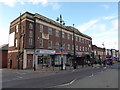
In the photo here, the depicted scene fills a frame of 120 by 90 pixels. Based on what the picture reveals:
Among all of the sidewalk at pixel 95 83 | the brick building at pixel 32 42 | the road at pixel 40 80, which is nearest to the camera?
the sidewalk at pixel 95 83

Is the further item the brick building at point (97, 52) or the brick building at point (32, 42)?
the brick building at point (97, 52)

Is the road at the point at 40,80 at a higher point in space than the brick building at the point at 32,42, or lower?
lower

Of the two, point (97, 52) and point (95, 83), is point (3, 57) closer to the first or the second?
point (95, 83)

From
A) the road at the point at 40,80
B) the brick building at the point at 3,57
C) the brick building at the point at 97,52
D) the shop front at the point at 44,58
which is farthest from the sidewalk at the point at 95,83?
the brick building at the point at 97,52

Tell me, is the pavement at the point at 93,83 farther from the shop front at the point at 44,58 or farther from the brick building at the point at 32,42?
the shop front at the point at 44,58

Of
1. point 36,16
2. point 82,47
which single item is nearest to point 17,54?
Result: point 36,16


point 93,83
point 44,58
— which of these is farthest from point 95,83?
Result: point 44,58

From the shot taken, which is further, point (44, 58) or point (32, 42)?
point (44, 58)

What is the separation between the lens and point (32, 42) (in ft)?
110

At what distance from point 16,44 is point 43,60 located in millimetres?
7937

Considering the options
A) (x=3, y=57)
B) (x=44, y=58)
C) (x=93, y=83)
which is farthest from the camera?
(x=3, y=57)

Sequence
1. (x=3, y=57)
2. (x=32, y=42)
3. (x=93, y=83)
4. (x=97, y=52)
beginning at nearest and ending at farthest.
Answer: (x=93, y=83) < (x=32, y=42) < (x=3, y=57) < (x=97, y=52)

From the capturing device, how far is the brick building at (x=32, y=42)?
32.2m

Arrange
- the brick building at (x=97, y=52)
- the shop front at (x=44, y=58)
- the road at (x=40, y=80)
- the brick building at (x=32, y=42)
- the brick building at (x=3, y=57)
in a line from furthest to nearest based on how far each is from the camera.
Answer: the brick building at (x=97, y=52) → the brick building at (x=3, y=57) → the shop front at (x=44, y=58) → the brick building at (x=32, y=42) → the road at (x=40, y=80)
